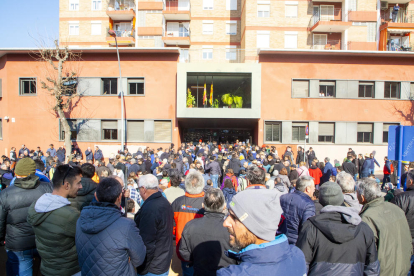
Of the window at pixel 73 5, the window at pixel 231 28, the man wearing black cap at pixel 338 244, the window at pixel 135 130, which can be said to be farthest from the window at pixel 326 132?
the window at pixel 73 5

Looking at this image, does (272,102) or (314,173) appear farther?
(272,102)

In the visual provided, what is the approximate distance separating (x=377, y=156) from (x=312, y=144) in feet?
17.1

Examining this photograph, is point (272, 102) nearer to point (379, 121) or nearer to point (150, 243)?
point (379, 121)

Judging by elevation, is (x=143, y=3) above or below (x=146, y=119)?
above

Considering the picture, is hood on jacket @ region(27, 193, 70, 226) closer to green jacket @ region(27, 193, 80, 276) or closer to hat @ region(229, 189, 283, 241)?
green jacket @ region(27, 193, 80, 276)

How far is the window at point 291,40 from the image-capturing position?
28.0m

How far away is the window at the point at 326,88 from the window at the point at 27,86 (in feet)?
72.8

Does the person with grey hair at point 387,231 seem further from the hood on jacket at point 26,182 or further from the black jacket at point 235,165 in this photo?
the black jacket at point 235,165

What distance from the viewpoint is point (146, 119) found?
68.8 ft

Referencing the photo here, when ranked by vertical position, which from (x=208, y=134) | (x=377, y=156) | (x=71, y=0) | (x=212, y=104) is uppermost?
(x=71, y=0)

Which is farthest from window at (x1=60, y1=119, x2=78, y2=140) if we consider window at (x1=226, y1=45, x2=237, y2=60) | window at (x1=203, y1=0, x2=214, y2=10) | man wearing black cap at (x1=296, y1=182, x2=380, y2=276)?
man wearing black cap at (x1=296, y1=182, x2=380, y2=276)

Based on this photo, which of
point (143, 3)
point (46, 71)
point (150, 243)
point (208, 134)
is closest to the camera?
point (150, 243)

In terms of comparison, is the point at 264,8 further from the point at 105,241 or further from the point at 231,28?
the point at 105,241

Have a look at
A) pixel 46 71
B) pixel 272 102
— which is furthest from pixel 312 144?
pixel 46 71
